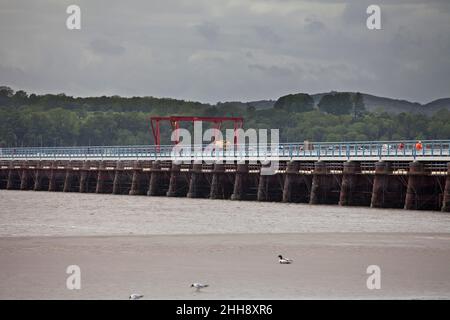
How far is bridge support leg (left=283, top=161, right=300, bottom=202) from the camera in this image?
6819cm

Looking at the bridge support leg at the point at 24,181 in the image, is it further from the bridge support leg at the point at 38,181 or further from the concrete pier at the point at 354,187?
the concrete pier at the point at 354,187

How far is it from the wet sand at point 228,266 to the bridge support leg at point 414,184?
635 inches

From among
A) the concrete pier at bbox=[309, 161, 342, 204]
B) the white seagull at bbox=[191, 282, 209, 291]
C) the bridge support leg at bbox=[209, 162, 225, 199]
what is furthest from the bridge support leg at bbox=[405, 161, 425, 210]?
the white seagull at bbox=[191, 282, 209, 291]

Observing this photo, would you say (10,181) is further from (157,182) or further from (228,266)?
(228,266)

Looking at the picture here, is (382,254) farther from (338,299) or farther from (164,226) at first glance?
(164,226)

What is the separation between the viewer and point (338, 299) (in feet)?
82.3

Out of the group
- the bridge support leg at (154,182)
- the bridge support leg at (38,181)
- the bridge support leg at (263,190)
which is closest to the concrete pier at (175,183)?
the bridge support leg at (154,182)

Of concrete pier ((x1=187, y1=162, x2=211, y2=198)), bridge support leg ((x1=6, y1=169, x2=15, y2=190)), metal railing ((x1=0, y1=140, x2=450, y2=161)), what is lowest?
bridge support leg ((x1=6, y1=169, x2=15, y2=190))

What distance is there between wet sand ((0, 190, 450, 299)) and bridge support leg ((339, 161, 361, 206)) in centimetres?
407

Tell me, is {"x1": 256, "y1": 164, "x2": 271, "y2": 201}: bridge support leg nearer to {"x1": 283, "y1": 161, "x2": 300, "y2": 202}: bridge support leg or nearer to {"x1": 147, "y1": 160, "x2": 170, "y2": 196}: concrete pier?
{"x1": 283, "y1": 161, "x2": 300, "y2": 202}: bridge support leg

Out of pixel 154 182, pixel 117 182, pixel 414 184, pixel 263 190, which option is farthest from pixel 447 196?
pixel 117 182

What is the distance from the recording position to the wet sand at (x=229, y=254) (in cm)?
2644

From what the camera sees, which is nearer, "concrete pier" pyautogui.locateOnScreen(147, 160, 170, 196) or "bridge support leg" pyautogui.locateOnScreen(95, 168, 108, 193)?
"concrete pier" pyautogui.locateOnScreen(147, 160, 170, 196)

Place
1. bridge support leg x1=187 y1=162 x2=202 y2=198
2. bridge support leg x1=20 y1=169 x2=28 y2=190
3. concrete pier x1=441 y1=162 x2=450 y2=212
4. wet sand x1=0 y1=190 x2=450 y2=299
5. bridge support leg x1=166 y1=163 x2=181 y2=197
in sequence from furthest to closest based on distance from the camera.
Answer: bridge support leg x1=20 y1=169 x2=28 y2=190
bridge support leg x1=166 y1=163 x2=181 y2=197
bridge support leg x1=187 y1=162 x2=202 y2=198
concrete pier x1=441 y1=162 x2=450 y2=212
wet sand x1=0 y1=190 x2=450 y2=299
